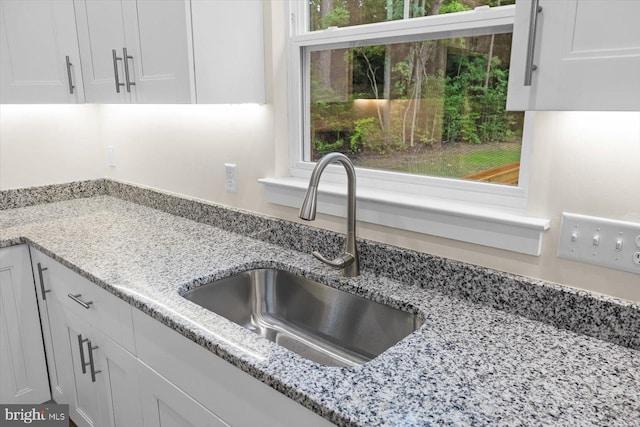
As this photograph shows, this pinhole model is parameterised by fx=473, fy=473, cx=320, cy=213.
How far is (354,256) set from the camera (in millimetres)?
1369

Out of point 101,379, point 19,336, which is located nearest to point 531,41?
point 101,379

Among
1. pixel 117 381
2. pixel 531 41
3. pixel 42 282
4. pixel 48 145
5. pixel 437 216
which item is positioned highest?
pixel 531 41

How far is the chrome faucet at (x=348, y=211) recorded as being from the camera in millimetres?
1164

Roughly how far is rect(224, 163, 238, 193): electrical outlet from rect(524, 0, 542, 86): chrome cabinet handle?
1.22m

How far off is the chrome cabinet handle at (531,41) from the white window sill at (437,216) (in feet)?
1.32

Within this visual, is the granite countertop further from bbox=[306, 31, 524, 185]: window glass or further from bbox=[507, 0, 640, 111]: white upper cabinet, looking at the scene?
bbox=[507, 0, 640, 111]: white upper cabinet

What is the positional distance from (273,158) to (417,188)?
55cm

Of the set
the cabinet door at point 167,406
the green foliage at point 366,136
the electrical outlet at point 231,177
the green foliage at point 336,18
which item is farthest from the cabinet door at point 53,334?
the green foliage at point 336,18

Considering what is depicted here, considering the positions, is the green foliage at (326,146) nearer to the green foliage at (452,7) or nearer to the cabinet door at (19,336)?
the green foliage at (452,7)

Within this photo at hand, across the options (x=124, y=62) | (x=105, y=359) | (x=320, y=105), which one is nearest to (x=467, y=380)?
(x=320, y=105)

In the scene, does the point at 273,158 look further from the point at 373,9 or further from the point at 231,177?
the point at 373,9

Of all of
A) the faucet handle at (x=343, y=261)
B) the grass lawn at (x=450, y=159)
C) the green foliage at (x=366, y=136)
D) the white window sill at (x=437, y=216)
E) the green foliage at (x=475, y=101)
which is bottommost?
the faucet handle at (x=343, y=261)

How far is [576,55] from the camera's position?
78cm

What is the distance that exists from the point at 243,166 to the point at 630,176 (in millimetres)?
→ 1254
